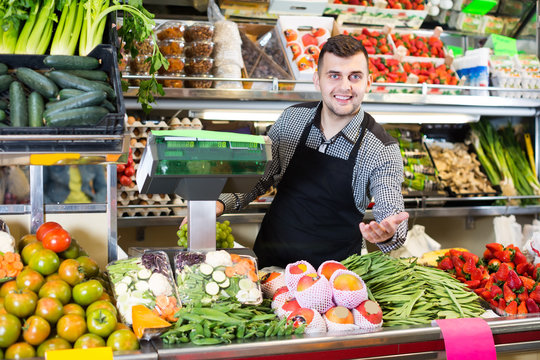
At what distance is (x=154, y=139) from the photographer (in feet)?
6.95

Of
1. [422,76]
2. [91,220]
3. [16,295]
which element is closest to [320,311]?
[16,295]

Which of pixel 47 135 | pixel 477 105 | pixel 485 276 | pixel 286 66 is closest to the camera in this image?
pixel 47 135

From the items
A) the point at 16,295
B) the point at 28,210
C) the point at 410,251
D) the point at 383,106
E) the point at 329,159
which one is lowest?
the point at 410,251

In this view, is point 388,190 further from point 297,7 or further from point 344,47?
point 297,7

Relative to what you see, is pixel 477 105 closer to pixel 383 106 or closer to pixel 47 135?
pixel 383 106

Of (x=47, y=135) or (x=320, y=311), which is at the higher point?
(x=47, y=135)

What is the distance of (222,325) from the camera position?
2.06 m

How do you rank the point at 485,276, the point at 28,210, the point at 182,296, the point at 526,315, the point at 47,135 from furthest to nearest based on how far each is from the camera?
the point at 485,276 → the point at 28,210 → the point at 526,315 → the point at 182,296 → the point at 47,135

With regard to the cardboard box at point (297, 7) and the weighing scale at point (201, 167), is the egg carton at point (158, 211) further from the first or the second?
the weighing scale at point (201, 167)

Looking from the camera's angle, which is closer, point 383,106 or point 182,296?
point 182,296

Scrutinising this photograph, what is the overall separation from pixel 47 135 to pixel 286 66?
3.09 metres

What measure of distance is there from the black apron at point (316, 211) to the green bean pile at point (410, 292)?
0.65m

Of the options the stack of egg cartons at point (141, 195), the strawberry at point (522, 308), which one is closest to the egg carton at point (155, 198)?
the stack of egg cartons at point (141, 195)

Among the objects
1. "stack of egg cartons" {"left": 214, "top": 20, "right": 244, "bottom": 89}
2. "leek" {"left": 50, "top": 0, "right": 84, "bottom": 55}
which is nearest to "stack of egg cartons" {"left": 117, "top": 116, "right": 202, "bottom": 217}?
"stack of egg cartons" {"left": 214, "top": 20, "right": 244, "bottom": 89}
